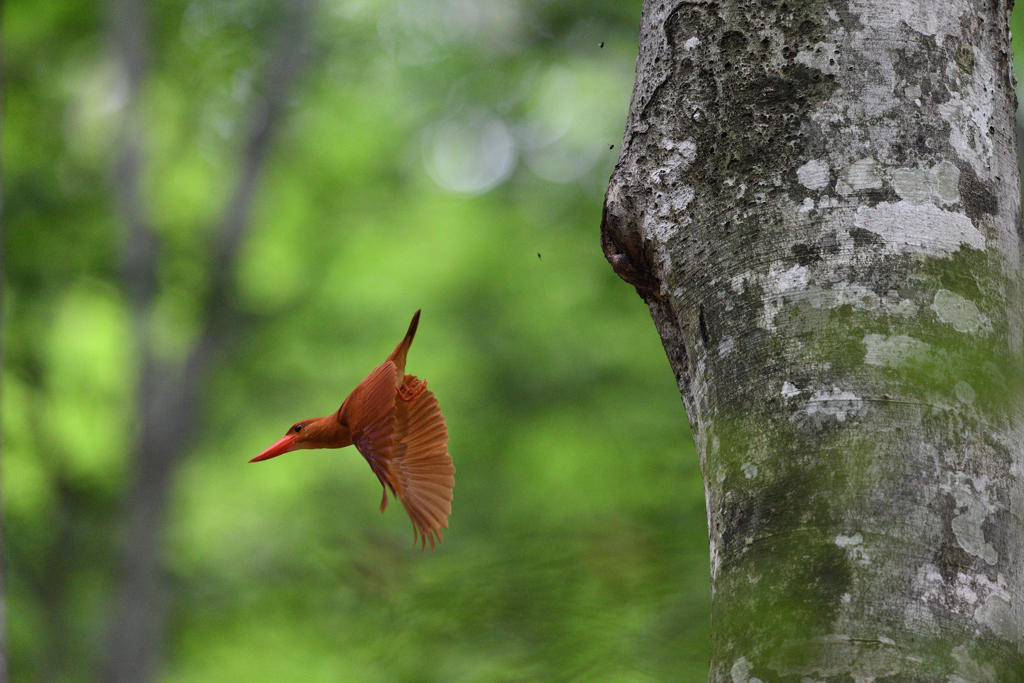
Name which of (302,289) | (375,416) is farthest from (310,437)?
(302,289)

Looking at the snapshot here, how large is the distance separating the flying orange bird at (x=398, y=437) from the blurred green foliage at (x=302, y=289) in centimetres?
421

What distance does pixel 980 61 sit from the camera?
1.32 meters

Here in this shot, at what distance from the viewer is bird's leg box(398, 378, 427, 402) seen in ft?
3.28

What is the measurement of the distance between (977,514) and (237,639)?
7.75 m

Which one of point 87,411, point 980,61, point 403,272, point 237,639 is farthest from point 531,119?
point 980,61

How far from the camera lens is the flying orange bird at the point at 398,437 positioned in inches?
37.5

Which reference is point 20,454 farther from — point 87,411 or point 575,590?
point 575,590

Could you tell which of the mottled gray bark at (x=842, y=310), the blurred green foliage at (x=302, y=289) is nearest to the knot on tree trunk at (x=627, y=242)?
the mottled gray bark at (x=842, y=310)

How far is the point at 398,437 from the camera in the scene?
0.99 metres

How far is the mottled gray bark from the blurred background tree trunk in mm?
3493

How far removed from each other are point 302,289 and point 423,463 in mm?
7289

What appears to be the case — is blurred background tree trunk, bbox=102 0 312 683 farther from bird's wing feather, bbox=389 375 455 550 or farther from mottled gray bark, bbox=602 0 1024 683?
bird's wing feather, bbox=389 375 455 550

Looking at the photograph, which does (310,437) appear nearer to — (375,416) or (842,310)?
(375,416)

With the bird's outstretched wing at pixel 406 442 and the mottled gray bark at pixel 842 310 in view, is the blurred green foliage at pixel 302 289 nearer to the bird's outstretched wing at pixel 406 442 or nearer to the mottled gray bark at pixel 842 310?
the mottled gray bark at pixel 842 310
